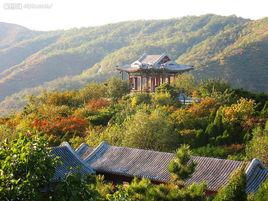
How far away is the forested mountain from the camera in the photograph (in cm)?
Result: 6650

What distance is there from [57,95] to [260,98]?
17.6 meters

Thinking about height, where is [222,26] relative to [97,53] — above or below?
above

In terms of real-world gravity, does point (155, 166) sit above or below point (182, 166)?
below

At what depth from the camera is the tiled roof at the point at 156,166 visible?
63.3 ft

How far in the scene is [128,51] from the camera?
358 feet

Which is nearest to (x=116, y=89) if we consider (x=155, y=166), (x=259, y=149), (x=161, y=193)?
(x=155, y=166)

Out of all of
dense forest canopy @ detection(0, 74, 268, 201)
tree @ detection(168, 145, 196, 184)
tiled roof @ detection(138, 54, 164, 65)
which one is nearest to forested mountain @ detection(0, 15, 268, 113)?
tiled roof @ detection(138, 54, 164, 65)

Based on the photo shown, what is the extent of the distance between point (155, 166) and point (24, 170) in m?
14.0

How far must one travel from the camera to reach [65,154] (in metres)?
20.8

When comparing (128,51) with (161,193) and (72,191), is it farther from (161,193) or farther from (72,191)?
(72,191)

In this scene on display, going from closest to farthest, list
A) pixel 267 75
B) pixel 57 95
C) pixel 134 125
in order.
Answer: pixel 134 125 < pixel 57 95 < pixel 267 75

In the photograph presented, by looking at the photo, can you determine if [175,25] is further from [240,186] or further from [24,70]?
[240,186]

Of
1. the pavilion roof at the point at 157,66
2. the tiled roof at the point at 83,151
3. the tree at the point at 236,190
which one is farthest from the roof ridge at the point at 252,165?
the pavilion roof at the point at 157,66

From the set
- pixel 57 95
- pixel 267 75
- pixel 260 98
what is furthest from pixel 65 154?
pixel 267 75
